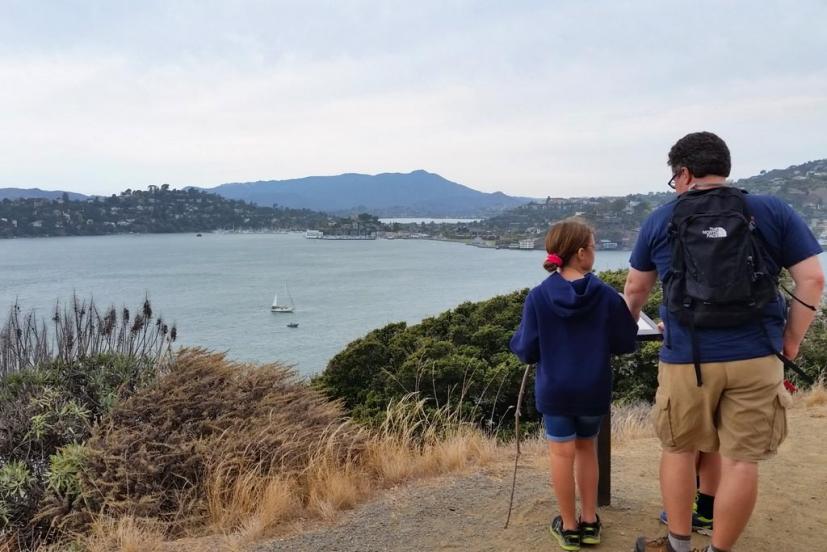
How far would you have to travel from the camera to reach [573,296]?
2.87 meters

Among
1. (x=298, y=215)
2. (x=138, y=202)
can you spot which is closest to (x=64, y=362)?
(x=138, y=202)

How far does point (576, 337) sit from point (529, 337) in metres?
0.19

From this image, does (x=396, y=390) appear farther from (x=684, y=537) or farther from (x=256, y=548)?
(x=684, y=537)

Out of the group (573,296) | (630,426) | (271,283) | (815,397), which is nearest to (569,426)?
(573,296)

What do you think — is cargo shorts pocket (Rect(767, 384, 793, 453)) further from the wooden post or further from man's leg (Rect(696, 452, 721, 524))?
the wooden post

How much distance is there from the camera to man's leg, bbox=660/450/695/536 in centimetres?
275

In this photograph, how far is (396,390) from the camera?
849cm

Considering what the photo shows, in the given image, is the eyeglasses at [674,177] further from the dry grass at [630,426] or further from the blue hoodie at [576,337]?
the dry grass at [630,426]

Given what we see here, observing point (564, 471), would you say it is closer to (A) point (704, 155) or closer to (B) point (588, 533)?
(B) point (588, 533)

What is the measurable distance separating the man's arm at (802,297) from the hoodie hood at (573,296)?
70cm

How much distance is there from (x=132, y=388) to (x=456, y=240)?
10372 cm

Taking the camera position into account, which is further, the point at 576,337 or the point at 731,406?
the point at 576,337

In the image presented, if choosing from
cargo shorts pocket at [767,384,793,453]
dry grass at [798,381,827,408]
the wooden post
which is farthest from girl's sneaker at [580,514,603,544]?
dry grass at [798,381,827,408]

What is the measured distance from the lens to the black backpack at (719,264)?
244cm
